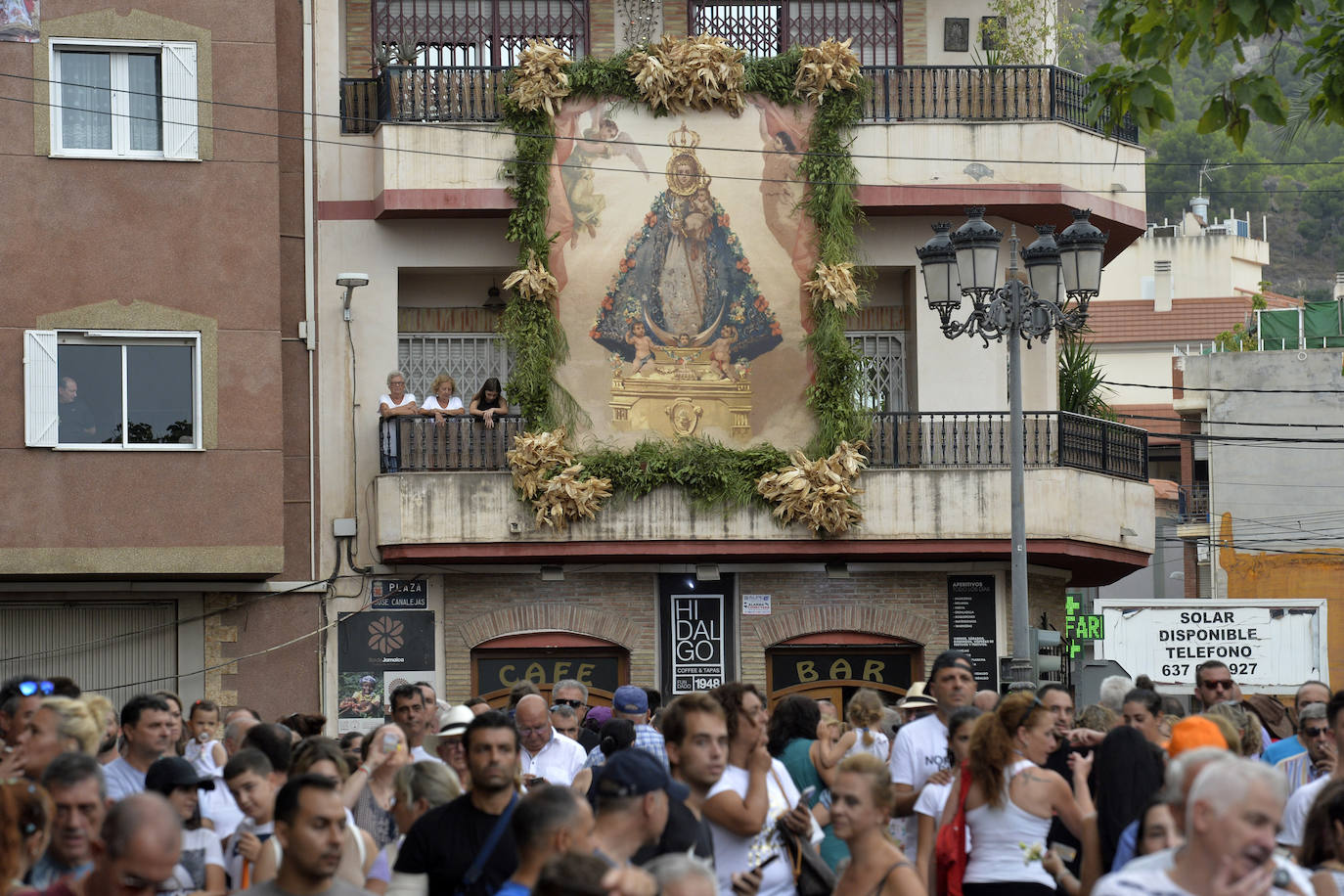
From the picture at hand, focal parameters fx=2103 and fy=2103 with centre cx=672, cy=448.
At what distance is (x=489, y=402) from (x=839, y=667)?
526cm

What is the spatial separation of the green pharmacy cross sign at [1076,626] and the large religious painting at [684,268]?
4868 millimetres

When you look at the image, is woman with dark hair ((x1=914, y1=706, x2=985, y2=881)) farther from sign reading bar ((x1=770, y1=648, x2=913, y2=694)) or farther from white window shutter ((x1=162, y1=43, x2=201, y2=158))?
white window shutter ((x1=162, y1=43, x2=201, y2=158))

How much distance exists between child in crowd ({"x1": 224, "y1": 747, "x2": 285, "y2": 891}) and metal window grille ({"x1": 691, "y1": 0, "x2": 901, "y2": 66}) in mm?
17907

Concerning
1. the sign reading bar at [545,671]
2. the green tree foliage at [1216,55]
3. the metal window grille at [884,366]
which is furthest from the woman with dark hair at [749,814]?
the metal window grille at [884,366]

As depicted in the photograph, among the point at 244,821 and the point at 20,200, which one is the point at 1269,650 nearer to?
the point at 20,200

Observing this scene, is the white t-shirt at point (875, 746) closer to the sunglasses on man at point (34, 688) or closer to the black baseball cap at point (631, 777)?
the sunglasses on man at point (34, 688)

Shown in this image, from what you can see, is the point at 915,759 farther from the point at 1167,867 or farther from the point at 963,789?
the point at 1167,867

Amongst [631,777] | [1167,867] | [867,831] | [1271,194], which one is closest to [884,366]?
[867,831]

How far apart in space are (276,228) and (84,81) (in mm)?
2706

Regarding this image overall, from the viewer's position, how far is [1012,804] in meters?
9.30

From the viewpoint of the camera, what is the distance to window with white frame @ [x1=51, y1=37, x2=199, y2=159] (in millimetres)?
23781

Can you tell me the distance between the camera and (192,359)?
78.2 ft

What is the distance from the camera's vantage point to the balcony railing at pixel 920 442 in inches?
957

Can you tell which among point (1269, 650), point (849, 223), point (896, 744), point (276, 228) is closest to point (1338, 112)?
point (896, 744)
